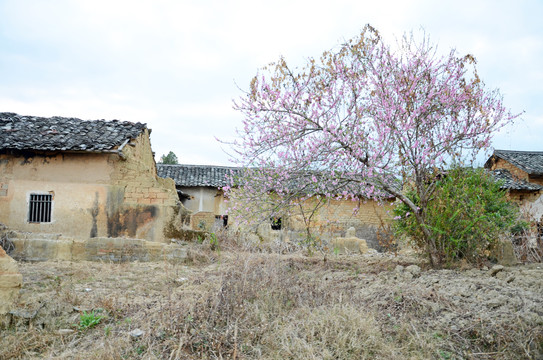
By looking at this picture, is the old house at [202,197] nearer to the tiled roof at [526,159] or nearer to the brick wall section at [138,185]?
the brick wall section at [138,185]

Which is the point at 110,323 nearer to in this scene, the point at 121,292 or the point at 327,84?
the point at 121,292

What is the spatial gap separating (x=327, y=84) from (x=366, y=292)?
11.2 feet

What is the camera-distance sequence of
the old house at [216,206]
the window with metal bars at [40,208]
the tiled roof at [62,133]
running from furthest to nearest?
the old house at [216,206]
the window with metal bars at [40,208]
the tiled roof at [62,133]

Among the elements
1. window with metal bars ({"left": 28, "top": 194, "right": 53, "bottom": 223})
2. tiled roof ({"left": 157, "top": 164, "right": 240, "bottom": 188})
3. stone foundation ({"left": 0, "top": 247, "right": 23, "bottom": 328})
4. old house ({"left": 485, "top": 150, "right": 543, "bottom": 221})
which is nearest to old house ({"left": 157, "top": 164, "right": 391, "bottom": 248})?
tiled roof ({"left": 157, "top": 164, "right": 240, "bottom": 188})

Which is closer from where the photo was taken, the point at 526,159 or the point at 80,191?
the point at 80,191

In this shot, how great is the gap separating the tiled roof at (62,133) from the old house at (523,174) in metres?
13.4

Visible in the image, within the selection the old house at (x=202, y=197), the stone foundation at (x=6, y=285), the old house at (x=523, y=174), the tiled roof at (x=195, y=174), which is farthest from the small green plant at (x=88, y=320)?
the old house at (x=523, y=174)

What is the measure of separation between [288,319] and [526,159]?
1858 cm

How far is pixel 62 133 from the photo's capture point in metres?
11.8

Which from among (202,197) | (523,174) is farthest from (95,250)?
(523,174)

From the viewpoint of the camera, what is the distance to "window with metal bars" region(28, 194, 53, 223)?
1092cm

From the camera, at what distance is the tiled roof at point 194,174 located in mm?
20500

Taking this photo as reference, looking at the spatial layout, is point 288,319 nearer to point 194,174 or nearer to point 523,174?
point 523,174

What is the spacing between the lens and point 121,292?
597cm
